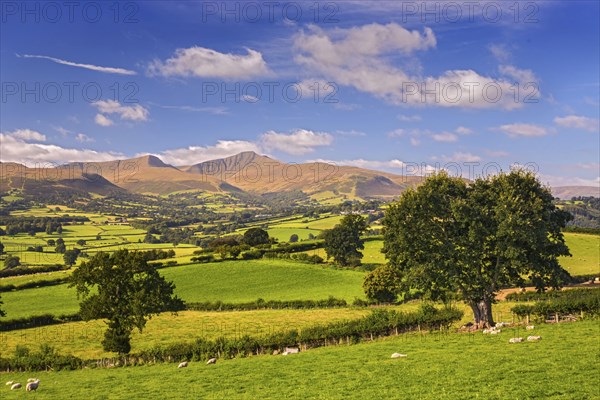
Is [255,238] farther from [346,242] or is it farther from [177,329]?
A: [177,329]

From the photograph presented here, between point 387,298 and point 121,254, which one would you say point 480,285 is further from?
point 121,254

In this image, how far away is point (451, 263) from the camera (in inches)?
2040

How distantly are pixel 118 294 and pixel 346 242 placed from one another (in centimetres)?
7781

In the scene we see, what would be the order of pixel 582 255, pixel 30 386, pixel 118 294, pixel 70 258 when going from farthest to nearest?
pixel 70 258, pixel 582 255, pixel 118 294, pixel 30 386

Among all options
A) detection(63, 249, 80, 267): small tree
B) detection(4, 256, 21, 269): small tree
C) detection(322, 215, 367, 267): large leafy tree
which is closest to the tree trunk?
detection(322, 215, 367, 267): large leafy tree

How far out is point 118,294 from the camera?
52875 mm

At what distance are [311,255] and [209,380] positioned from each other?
329ft

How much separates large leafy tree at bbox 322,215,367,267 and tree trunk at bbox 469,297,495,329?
68.3m

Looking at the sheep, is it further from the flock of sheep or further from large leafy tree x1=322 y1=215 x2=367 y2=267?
large leafy tree x1=322 y1=215 x2=367 y2=267

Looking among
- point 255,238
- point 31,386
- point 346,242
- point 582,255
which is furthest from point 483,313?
point 255,238

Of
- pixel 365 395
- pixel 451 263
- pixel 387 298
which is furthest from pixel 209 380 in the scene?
pixel 387 298

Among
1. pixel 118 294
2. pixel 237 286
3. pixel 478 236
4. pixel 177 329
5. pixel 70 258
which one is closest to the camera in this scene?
pixel 478 236

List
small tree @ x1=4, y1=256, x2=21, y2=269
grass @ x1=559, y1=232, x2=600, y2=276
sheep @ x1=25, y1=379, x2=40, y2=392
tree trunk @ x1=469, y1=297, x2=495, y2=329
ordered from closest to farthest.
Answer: sheep @ x1=25, y1=379, x2=40, y2=392 < tree trunk @ x1=469, y1=297, x2=495, y2=329 < grass @ x1=559, y1=232, x2=600, y2=276 < small tree @ x1=4, y1=256, x2=21, y2=269

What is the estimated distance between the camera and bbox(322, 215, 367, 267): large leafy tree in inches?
4847
